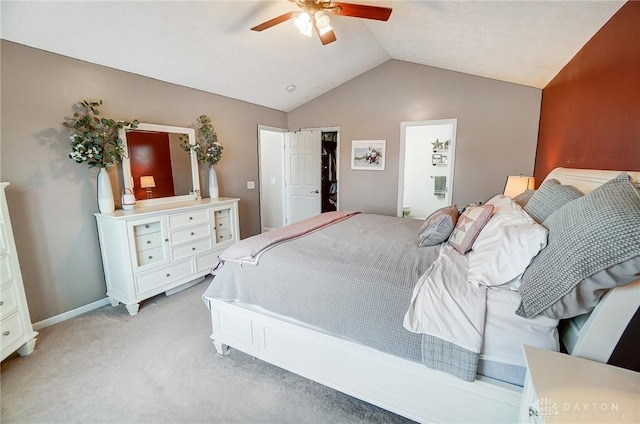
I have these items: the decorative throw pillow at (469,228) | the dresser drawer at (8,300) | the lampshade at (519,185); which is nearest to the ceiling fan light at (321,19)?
the decorative throw pillow at (469,228)

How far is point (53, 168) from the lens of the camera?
238 centimetres

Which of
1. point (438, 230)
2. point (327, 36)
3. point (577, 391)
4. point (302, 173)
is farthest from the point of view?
point (302, 173)

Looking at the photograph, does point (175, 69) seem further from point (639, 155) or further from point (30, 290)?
point (639, 155)

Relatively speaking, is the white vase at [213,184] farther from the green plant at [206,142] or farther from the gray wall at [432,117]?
the gray wall at [432,117]

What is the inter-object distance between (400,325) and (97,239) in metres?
2.93

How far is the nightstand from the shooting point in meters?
0.80

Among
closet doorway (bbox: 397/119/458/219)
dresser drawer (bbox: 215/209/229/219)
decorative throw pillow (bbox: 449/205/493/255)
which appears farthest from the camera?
closet doorway (bbox: 397/119/458/219)

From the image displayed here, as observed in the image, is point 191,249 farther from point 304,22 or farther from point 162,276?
point 304,22

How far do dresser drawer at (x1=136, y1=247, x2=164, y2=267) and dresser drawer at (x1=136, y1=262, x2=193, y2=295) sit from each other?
12cm

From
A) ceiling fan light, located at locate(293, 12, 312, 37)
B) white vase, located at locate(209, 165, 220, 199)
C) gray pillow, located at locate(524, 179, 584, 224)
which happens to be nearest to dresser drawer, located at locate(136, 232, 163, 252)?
white vase, located at locate(209, 165, 220, 199)

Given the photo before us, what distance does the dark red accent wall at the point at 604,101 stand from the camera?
1.55 meters

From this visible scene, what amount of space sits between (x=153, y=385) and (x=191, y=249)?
1533 mm

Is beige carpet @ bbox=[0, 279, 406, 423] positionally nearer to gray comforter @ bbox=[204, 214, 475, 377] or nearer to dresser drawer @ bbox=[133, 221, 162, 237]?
gray comforter @ bbox=[204, 214, 475, 377]

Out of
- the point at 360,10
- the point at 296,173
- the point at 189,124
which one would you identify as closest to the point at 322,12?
the point at 360,10
